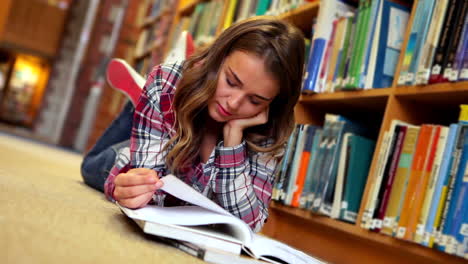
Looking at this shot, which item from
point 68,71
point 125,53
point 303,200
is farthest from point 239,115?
point 68,71

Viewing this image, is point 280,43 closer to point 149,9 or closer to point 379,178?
point 379,178

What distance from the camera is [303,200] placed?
1469 mm

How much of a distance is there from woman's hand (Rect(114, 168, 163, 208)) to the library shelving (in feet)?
2.07

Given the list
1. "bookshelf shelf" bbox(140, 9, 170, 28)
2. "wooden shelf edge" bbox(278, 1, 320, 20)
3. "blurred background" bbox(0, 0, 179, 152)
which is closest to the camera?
"wooden shelf edge" bbox(278, 1, 320, 20)

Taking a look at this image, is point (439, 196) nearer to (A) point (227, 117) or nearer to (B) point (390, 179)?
(B) point (390, 179)

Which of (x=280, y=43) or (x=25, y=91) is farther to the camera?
(x=25, y=91)

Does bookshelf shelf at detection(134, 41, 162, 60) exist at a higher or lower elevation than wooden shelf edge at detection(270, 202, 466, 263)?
higher

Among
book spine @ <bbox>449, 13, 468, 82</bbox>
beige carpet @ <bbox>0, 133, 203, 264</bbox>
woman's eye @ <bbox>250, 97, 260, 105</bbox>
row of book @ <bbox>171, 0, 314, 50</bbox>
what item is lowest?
beige carpet @ <bbox>0, 133, 203, 264</bbox>

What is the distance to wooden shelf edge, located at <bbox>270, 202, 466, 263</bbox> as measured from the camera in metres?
1.04

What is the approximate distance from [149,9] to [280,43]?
3900mm

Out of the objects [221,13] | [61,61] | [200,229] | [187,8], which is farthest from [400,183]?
[61,61]

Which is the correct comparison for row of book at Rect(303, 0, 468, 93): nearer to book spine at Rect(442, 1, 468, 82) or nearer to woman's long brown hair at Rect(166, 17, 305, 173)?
book spine at Rect(442, 1, 468, 82)

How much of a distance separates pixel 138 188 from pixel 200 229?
5.0 inches

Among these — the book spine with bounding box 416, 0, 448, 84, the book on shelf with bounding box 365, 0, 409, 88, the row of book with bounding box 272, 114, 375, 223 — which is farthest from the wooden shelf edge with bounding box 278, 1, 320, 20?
the book spine with bounding box 416, 0, 448, 84
